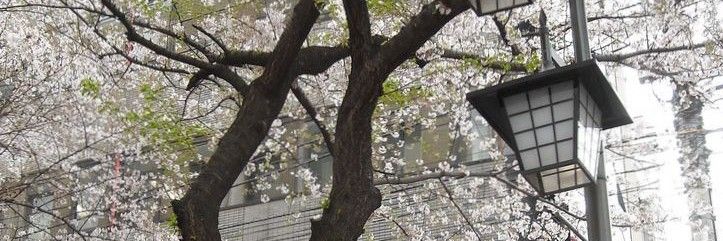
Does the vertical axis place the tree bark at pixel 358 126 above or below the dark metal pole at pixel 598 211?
above

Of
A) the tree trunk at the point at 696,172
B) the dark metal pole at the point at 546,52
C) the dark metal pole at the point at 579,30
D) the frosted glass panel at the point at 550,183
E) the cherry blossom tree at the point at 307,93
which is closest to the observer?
the dark metal pole at the point at 546,52

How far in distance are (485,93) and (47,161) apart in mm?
11466

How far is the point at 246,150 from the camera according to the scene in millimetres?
6637

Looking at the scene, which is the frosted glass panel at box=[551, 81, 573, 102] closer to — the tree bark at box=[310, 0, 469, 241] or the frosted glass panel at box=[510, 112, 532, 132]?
the frosted glass panel at box=[510, 112, 532, 132]

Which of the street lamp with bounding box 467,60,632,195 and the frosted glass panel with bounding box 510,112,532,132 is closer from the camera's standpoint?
the street lamp with bounding box 467,60,632,195

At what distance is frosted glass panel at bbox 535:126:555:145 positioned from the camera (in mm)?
4469

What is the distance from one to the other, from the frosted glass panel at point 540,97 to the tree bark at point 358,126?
164cm

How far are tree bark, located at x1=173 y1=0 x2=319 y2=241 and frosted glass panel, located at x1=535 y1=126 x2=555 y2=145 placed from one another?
92.0 inches

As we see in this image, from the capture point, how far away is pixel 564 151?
175 inches

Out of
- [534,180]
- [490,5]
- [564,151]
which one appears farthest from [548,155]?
[490,5]

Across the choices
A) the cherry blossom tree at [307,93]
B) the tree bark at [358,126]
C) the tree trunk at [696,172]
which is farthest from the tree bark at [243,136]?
the tree trunk at [696,172]

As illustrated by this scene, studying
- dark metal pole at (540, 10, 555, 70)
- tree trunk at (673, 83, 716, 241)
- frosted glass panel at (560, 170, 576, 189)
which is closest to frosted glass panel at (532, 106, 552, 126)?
dark metal pole at (540, 10, 555, 70)

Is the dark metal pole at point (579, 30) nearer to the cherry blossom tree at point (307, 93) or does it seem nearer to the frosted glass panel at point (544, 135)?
the frosted glass panel at point (544, 135)

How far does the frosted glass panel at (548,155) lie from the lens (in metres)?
4.49
